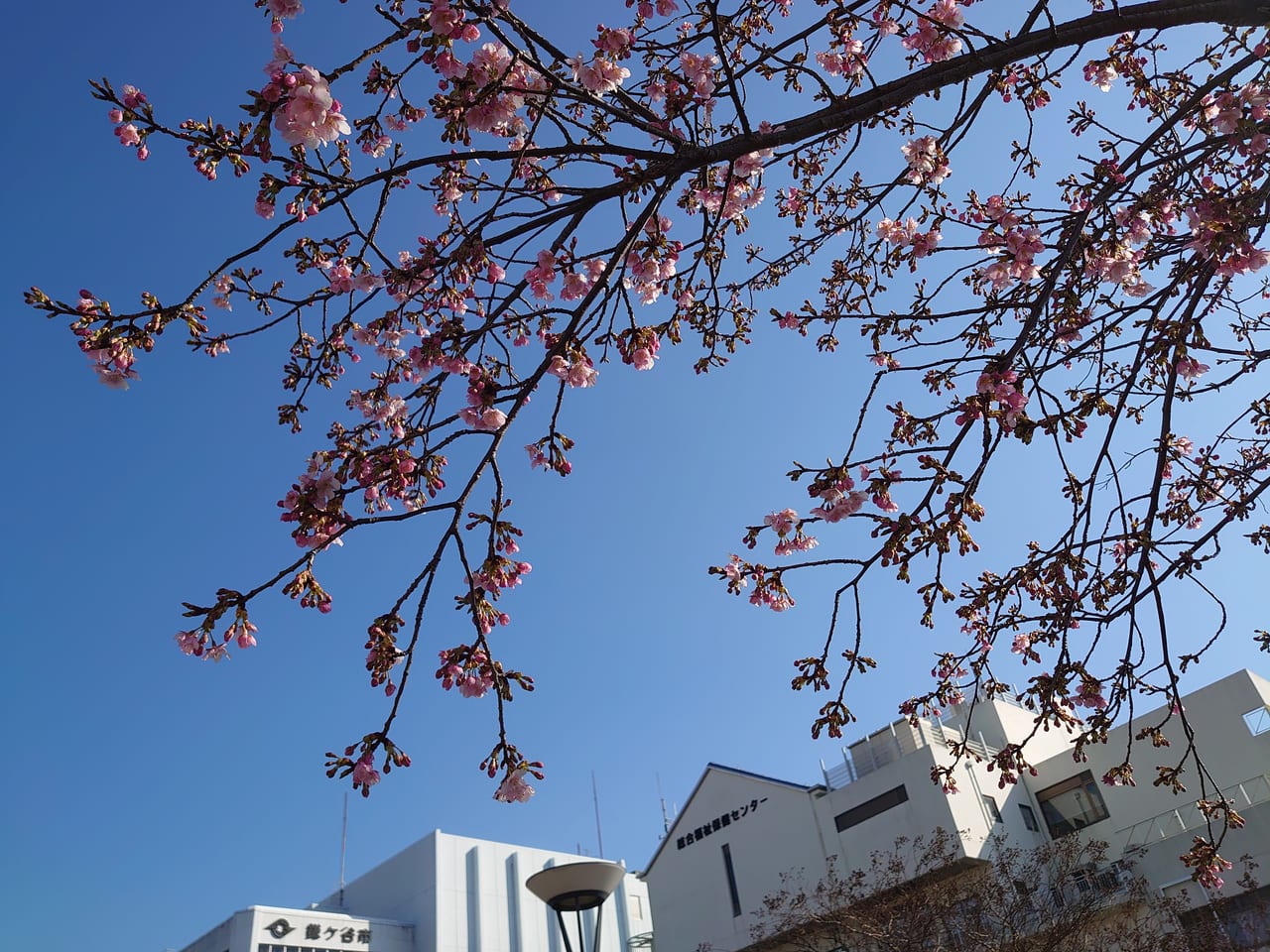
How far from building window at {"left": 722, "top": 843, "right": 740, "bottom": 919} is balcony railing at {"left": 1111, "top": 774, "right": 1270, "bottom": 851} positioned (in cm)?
917

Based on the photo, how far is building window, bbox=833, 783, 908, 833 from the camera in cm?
2067

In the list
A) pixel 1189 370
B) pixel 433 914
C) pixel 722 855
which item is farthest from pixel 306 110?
pixel 433 914

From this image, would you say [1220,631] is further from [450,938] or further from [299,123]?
[450,938]

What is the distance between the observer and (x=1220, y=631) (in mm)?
4742

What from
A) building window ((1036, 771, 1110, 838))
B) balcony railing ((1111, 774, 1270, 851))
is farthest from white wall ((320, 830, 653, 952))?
balcony railing ((1111, 774, 1270, 851))

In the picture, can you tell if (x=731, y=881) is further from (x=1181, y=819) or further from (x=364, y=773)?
(x=364, y=773)

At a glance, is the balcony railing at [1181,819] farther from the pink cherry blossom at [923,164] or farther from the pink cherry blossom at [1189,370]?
the pink cherry blossom at [923,164]

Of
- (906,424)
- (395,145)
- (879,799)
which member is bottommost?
(906,424)

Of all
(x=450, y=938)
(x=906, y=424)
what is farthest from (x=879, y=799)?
(x=906, y=424)

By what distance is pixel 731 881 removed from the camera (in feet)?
77.7

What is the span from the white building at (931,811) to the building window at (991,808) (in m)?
0.04

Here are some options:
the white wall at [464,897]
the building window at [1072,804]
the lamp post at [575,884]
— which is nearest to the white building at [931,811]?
the building window at [1072,804]

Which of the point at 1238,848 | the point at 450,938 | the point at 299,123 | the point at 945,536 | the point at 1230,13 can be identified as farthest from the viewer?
the point at 450,938

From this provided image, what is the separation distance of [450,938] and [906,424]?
1155 inches
